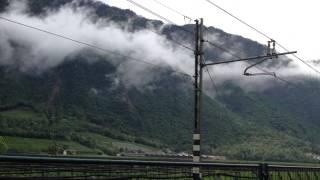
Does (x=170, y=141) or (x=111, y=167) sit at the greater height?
(x=170, y=141)

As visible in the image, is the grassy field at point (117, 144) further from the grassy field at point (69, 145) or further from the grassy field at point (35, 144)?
the grassy field at point (35, 144)

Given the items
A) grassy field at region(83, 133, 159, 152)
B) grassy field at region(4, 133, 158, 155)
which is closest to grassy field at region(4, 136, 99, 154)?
grassy field at region(4, 133, 158, 155)

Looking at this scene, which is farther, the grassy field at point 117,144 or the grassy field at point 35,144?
the grassy field at point 117,144

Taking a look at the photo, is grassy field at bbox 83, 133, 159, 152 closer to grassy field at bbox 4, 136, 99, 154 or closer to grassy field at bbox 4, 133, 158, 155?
grassy field at bbox 4, 133, 158, 155

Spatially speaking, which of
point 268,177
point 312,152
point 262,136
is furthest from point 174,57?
point 268,177

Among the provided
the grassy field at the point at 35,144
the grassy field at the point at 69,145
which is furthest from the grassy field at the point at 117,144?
the grassy field at the point at 35,144

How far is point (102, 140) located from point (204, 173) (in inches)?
7158

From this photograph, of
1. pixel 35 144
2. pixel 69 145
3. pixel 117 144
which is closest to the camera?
pixel 35 144

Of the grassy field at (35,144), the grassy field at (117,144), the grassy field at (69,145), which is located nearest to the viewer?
the grassy field at (69,145)

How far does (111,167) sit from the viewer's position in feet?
27.9

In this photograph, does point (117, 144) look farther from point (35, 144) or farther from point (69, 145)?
point (35, 144)

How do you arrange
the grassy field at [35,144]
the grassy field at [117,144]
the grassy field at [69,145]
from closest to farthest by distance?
the grassy field at [69,145] → the grassy field at [35,144] → the grassy field at [117,144]

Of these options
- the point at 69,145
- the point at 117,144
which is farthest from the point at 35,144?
the point at 117,144

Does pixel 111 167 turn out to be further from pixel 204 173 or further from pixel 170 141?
pixel 170 141
